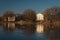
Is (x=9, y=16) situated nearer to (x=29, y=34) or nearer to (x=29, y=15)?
(x=29, y=15)

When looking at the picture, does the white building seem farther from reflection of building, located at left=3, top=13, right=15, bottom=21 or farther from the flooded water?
the flooded water

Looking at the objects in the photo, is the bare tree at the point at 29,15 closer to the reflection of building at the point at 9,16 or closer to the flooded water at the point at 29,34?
the reflection of building at the point at 9,16

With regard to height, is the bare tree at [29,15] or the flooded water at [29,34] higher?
the bare tree at [29,15]

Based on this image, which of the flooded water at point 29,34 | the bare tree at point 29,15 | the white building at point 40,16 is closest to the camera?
the flooded water at point 29,34

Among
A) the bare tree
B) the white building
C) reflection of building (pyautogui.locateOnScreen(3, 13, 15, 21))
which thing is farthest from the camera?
reflection of building (pyautogui.locateOnScreen(3, 13, 15, 21))

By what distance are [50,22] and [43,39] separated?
2376 cm

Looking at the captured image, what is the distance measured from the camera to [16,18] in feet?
139

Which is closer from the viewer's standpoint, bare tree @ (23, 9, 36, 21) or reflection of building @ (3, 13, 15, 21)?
bare tree @ (23, 9, 36, 21)

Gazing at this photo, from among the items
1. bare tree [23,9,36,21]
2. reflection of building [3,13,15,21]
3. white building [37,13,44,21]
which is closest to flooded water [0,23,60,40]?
bare tree [23,9,36,21]

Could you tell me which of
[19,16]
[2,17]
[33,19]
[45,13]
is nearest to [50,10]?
[45,13]

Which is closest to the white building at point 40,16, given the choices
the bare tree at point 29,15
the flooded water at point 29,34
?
the bare tree at point 29,15

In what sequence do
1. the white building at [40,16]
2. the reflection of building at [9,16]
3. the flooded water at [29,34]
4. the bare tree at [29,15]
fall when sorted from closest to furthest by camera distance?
the flooded water at [29,34]
the bare tree at [29,15]
the white building at [40,16]
the reflection of building at [9,16]

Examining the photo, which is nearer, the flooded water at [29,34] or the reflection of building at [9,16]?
the flooded water at [29,34]

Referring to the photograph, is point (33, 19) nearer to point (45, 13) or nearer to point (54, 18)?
point (45, 13)
